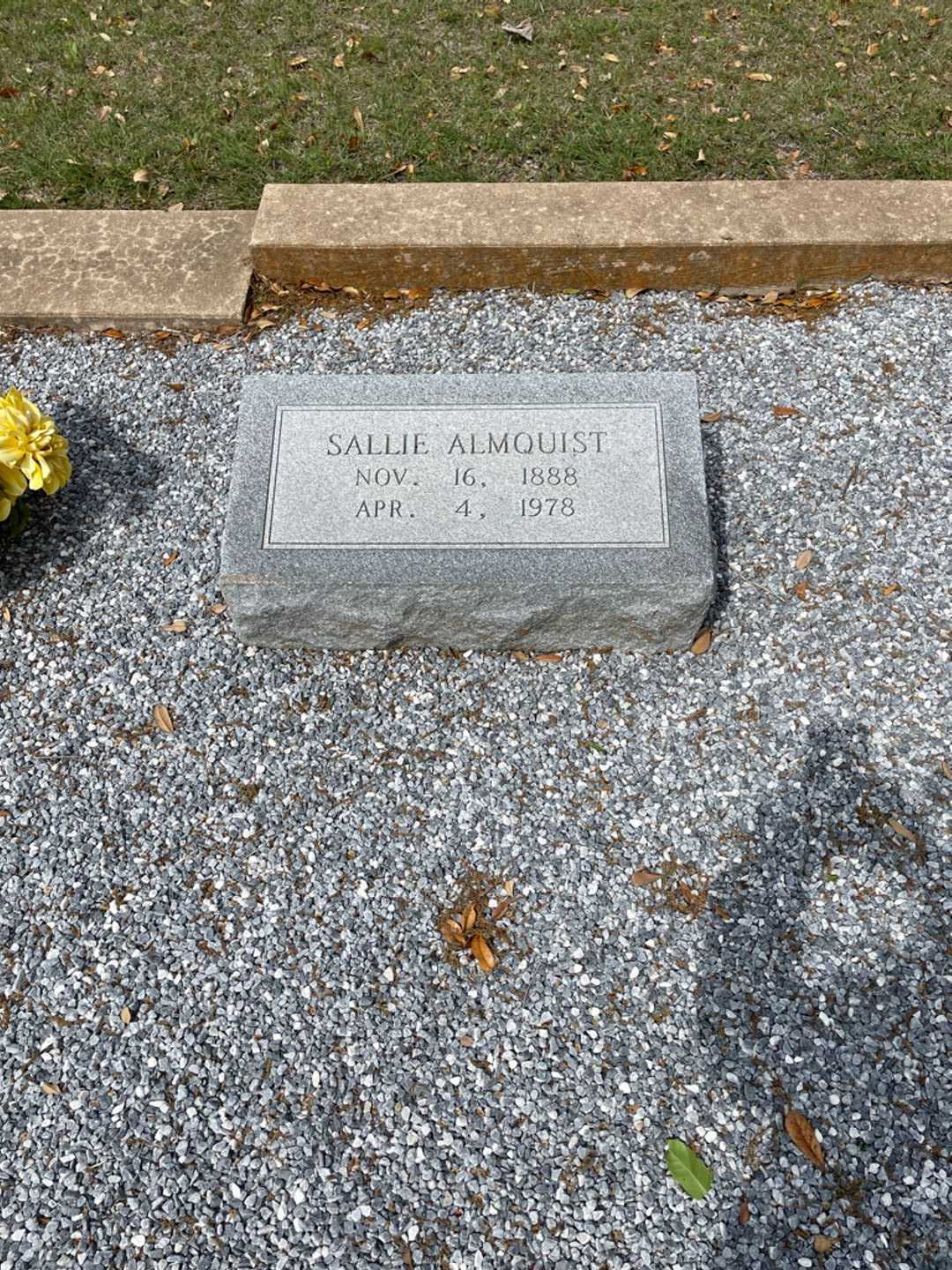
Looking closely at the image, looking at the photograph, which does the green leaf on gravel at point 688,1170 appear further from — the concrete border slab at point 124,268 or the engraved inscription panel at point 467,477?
the concrete border slab at point 124,268

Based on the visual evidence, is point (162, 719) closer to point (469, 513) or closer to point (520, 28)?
point (469, 513)

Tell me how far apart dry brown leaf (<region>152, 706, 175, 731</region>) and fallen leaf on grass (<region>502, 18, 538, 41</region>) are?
4253mm

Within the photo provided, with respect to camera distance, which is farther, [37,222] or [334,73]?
[334,73]

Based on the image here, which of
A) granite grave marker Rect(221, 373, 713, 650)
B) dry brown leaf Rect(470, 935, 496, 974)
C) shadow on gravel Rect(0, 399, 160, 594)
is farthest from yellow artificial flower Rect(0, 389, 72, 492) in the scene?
dry brown leaf Rect(470, 935, 496, 974)

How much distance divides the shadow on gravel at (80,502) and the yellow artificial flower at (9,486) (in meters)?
0.22

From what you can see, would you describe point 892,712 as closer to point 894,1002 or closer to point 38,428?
point 894,1002

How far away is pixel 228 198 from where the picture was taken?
15.4ft

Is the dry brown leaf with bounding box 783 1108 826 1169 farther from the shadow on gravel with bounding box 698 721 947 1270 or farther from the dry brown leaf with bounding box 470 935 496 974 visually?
the dry brown leaf with bounding box 470 935 496 974

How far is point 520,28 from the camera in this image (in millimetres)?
5410

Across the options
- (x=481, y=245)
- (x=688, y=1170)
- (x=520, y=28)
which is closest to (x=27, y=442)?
Answer: (x=481, y=245)

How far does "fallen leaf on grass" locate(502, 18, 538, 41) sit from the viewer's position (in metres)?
5.36

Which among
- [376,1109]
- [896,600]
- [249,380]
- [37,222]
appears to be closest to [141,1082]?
[376,1109]

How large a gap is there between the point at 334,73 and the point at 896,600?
4013 mm

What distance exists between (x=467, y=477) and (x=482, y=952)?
1459 millimetres
